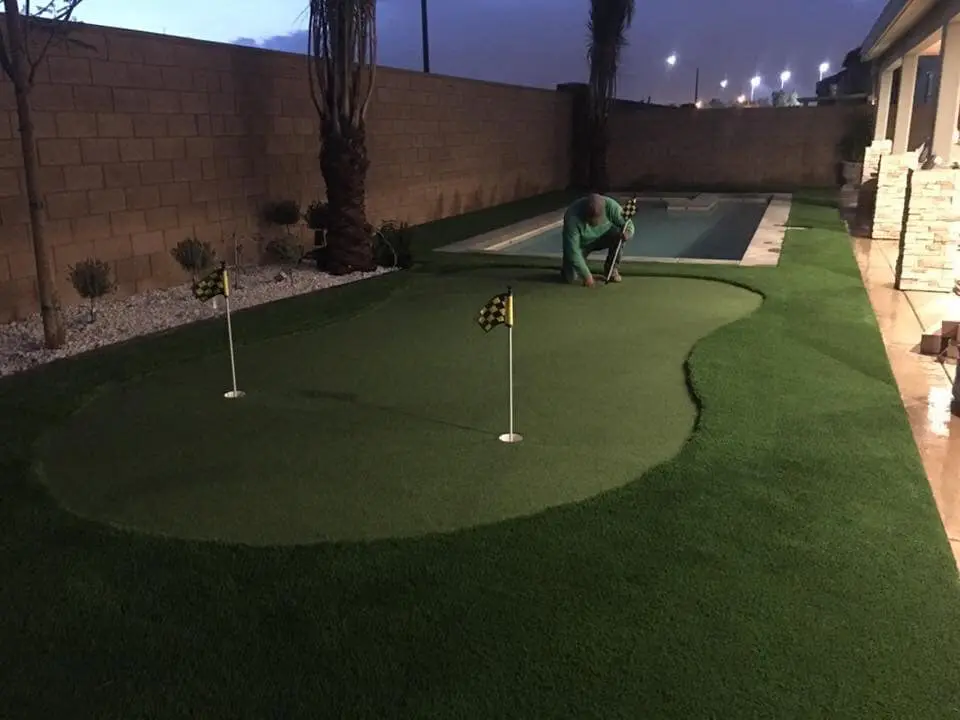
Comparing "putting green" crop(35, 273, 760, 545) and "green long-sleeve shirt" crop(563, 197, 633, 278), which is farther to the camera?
"green long-sleeve shirt" crop(563, 197, 633, 278)

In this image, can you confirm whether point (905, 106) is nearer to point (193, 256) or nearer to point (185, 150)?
point (185, 150)

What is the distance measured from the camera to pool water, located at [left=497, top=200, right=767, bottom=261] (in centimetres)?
1119

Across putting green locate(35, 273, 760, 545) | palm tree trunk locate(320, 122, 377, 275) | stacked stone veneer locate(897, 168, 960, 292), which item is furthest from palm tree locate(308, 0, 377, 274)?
stacked stone veneer locate(897, 168, 960, 292)

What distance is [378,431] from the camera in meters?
4.21

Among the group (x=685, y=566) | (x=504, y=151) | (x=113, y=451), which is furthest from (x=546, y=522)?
(x=504, y=151)

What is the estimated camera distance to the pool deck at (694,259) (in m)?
9.13

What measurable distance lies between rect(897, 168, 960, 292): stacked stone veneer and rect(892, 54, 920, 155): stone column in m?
6.68

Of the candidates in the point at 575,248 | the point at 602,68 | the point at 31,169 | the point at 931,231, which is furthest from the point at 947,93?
the point at 602,68

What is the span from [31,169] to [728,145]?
1714cm

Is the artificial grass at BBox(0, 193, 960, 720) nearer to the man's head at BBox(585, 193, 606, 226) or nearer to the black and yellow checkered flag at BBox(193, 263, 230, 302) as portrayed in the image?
the black and yellow checkered flag at BBox(193, 263, 230, 302)

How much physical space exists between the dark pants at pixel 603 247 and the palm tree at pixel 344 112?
223cm

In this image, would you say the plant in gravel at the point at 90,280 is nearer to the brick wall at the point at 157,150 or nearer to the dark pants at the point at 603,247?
the brick wall at the point at 157,150

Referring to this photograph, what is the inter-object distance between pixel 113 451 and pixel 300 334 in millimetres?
2403

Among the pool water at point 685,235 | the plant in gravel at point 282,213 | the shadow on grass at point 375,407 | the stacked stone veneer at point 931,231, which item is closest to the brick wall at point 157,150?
the plant in gravel at point 282,213
